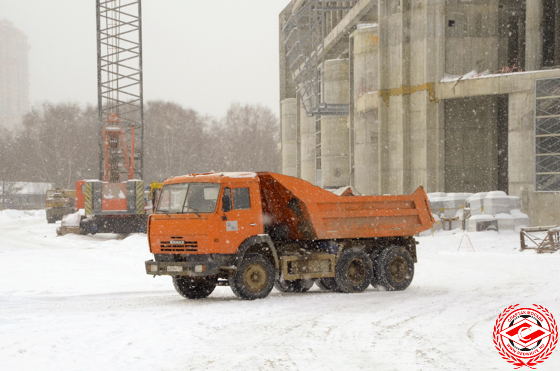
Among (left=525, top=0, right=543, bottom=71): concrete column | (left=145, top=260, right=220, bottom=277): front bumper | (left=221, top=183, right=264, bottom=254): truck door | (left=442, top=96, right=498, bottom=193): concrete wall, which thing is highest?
(left=525, top=0, right=543, bottom=71): concrete column

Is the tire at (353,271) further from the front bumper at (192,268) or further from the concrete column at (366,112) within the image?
the concrete column at (366,112)

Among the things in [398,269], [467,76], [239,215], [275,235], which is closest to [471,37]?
[467,76]

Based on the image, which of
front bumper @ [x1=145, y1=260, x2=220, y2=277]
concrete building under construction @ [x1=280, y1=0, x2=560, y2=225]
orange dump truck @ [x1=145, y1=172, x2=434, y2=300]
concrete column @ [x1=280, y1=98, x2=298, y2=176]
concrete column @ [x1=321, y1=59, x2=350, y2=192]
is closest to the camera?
front bumper @ [x1=145, y1=260, x2=220, y2=277]

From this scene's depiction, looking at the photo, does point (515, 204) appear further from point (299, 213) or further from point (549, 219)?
point (299, 213)

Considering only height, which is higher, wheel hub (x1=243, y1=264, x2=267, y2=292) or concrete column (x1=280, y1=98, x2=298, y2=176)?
concrete column (x1=280, y1=98, x2=298, y2=176)

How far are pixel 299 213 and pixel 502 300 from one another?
4260 millimetres

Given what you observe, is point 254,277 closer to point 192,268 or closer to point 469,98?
point 192,268

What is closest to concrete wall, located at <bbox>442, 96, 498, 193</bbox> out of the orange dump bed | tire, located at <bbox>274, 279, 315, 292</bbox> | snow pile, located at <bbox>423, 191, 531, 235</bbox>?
snow pile, located at <bbox>423, 191, 531, 235</bbox>

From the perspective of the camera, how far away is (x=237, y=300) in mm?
13375

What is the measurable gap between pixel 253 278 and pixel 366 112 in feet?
90.2

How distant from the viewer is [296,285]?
592 inches

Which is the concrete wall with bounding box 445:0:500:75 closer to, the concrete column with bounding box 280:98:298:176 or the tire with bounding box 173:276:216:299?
the tire with bounding box 173:276:216:299

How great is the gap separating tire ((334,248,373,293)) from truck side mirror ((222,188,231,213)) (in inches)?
115

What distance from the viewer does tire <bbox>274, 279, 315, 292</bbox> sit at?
15.0 metres
